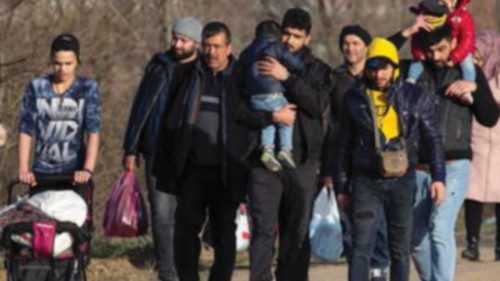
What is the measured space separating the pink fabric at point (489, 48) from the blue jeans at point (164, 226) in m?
2.99

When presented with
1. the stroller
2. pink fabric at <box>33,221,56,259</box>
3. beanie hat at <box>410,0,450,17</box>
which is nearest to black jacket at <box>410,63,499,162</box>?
beanie hat at <box>410,0,450,17</box>

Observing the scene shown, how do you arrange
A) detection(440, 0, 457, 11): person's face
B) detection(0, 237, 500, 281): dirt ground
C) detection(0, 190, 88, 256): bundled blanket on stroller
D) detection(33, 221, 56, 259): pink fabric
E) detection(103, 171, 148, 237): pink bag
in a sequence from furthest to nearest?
detection(0, 237, 500, 281): dirt ground → detection(103, 171, 148, 237): pink bag → detection(440, 0, 457, 11): person's face → detection(0, 190, 88, 256): bundled blanket on stroller → detection(33, 221, 56, 259): pink fabric

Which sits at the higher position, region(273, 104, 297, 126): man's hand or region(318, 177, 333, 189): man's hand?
region(273, 104, 297, 126): man's hand

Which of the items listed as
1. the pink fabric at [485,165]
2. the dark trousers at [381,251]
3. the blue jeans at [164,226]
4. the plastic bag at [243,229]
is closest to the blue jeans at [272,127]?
the dark trousers at [381,251]

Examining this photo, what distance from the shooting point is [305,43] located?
1302cm

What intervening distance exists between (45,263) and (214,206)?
1.79 meters

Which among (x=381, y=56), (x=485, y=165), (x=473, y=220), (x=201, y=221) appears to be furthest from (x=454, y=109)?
(x=485, y=165)

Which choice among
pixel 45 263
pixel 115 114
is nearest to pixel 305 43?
pixel 45 263

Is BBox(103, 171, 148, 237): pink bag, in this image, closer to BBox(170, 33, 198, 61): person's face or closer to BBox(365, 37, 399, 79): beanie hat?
BBox(170, 33, 198, 61): person's face

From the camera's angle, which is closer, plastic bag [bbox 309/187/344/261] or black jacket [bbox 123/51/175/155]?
black jacket [bbox 123/51/175/155]

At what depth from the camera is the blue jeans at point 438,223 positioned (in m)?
13.0

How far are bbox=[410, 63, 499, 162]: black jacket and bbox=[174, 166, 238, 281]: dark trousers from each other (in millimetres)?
1494

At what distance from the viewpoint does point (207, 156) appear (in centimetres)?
1308

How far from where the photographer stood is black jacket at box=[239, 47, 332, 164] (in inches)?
497
